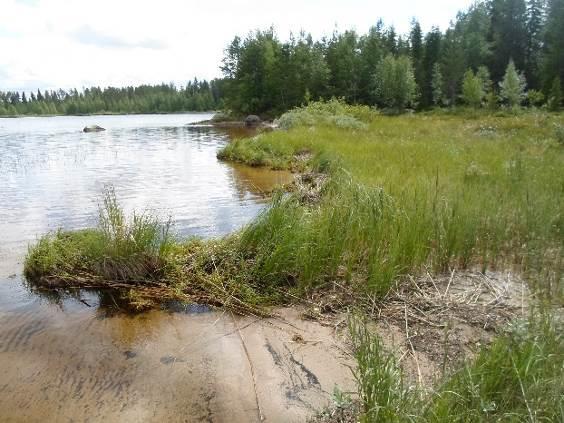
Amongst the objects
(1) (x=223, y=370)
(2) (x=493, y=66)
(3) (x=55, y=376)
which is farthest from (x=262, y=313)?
(2) (x=493, y=66)

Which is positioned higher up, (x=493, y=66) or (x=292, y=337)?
(x=493, y=66)

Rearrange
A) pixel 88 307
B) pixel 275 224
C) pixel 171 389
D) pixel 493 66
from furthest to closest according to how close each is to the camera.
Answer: pixel 493 66 < pixel 275 224 < pixel 88 307 < pixel 171 389

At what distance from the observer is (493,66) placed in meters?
59.8

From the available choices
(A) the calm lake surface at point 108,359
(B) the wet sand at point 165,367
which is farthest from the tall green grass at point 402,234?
(A) the calm lake surface at point 108,359

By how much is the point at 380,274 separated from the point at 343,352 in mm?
1098

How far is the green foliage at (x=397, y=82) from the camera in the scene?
50.6m

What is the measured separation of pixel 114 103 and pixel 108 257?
15606 centimetres

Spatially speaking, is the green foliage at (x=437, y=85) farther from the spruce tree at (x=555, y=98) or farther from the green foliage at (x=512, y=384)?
the green foliage at (x=512, y=384)

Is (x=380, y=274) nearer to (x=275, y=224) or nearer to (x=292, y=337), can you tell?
(x=292, y=337)

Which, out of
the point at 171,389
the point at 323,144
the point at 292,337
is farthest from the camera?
the point at 323,144

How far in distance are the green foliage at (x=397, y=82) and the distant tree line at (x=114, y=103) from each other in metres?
72.1

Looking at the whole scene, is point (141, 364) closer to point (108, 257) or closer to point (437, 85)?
point (108, 257)

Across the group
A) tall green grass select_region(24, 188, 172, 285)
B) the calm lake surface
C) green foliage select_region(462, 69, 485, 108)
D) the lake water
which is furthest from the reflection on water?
green foliage select_region(462, 69, 485, 108)

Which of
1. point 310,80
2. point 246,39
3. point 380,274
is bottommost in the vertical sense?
point 380,274
